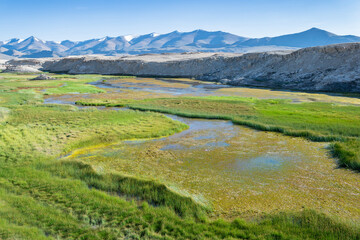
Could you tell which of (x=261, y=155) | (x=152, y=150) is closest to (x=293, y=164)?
(x=261, y=155)

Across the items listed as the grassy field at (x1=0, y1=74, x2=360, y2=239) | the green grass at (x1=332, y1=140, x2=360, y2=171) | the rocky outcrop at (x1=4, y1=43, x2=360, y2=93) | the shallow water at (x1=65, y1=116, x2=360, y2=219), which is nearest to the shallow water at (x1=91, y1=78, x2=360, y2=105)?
the rocky outcrop at (x1=4, y1=43, x2=360, y2=93)

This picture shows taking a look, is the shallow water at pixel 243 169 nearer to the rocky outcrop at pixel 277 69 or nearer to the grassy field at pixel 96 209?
the grassy field at pixel 96 209

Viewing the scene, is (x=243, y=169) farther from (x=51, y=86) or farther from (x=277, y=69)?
(x=277, y=69)

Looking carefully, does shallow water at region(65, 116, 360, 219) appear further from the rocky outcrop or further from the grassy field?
the rocky outcrop

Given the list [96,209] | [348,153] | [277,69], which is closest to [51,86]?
[277,69]

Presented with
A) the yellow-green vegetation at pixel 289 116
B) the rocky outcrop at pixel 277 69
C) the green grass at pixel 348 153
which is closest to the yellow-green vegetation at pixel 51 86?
the yellow-green vegetation at pixel 289 116

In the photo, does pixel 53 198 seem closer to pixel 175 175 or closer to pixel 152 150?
pixel 175 175
